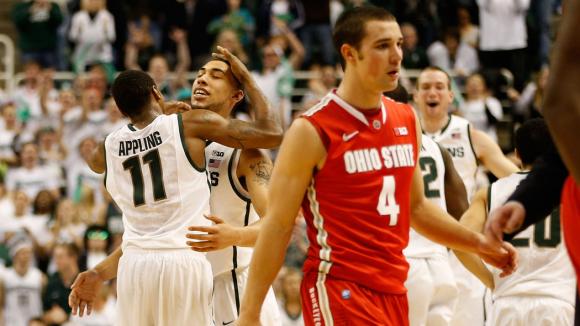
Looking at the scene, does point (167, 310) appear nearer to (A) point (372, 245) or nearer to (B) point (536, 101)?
(A) point (372, 245)

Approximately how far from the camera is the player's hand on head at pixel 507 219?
12.3 ft

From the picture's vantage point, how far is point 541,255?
707 cm

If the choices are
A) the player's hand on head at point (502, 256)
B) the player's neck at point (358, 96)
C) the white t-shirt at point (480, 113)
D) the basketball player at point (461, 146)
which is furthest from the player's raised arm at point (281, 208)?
the white t-shirt at point (480, 113)

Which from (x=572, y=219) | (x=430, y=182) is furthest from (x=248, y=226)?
(x=572, y=219)

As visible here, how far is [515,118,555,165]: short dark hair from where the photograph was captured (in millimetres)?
6660

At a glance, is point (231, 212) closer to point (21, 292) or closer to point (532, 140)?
point (532, 140)

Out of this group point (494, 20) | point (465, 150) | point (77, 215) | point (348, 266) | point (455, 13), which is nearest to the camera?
point (348, 266)

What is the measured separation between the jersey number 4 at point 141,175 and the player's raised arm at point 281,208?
5.32ft

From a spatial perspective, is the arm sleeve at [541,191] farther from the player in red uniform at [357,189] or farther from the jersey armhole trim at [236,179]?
the jersey armhole trim at [236,179]

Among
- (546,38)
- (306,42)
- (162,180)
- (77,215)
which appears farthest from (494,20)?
(162,180)

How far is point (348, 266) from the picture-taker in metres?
5.25

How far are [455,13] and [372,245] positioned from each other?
13.4m

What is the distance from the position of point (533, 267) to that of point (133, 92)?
2.89 m

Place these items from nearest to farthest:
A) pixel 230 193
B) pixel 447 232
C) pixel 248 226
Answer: pixel 447 232 < pixel 248 226 < pixel 230 193
